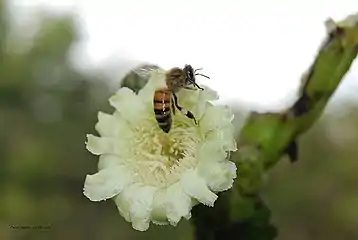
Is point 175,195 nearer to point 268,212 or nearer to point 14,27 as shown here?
point 268,212

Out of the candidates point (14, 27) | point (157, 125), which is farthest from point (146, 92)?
point (14, 27)

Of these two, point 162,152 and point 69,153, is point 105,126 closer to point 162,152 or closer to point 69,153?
point 162,152

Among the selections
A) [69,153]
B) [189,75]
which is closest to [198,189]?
[189,75]

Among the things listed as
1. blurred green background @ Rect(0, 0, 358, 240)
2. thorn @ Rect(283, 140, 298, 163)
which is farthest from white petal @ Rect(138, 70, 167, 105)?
blurred green background @ Rect(0, 0, 358, 240)

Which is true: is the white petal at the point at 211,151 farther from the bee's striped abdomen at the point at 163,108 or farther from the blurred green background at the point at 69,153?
the blurred green background at the point at 69,153

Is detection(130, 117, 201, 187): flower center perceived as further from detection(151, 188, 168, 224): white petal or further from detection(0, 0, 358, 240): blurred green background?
detection(0, 0, 358, 240): blurred green background

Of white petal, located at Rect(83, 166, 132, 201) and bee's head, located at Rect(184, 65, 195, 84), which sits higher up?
bee's head, located at Rect(184, 65, 195, 84)
